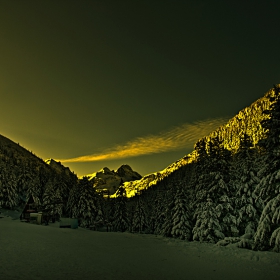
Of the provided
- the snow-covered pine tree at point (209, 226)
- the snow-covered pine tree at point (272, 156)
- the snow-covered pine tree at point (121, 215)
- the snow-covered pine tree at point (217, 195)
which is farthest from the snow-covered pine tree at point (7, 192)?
the snow-covered pine tree at point (272, 156)

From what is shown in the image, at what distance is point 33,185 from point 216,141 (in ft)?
216

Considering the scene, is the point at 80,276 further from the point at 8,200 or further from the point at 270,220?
the point at 8,200

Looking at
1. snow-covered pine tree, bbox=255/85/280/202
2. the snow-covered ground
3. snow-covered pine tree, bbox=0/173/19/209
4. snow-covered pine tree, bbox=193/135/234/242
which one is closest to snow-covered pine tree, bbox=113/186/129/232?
snow-covered pine tree, bbox=0/173/19/209

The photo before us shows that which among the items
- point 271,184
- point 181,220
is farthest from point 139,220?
point 271,184

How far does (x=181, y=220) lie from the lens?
1673 inches

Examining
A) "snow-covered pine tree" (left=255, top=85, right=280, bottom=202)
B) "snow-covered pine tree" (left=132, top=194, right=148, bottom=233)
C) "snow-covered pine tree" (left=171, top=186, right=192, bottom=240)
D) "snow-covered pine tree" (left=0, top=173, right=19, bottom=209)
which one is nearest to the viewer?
"snow-covered pine tree" (left=255, top=85, right=280, bottom=202)

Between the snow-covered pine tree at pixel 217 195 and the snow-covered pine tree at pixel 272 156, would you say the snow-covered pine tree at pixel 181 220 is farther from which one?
the snow-covered pine tree at pixel 272 156

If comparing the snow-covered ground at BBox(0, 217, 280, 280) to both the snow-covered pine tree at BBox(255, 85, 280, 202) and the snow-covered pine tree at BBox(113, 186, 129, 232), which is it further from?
the snow-covered pine tree at BBox(113, 186, 129, 232)

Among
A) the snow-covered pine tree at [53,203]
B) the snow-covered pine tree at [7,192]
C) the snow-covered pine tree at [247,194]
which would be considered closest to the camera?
the snow-covered pine tree at [247,194]

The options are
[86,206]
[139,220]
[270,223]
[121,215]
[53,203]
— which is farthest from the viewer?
[139,220]

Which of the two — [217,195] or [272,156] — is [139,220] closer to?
[217,195]

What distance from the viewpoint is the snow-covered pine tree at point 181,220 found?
4159cm

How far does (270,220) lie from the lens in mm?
19312

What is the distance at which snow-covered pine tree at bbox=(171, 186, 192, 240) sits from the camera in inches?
1638
